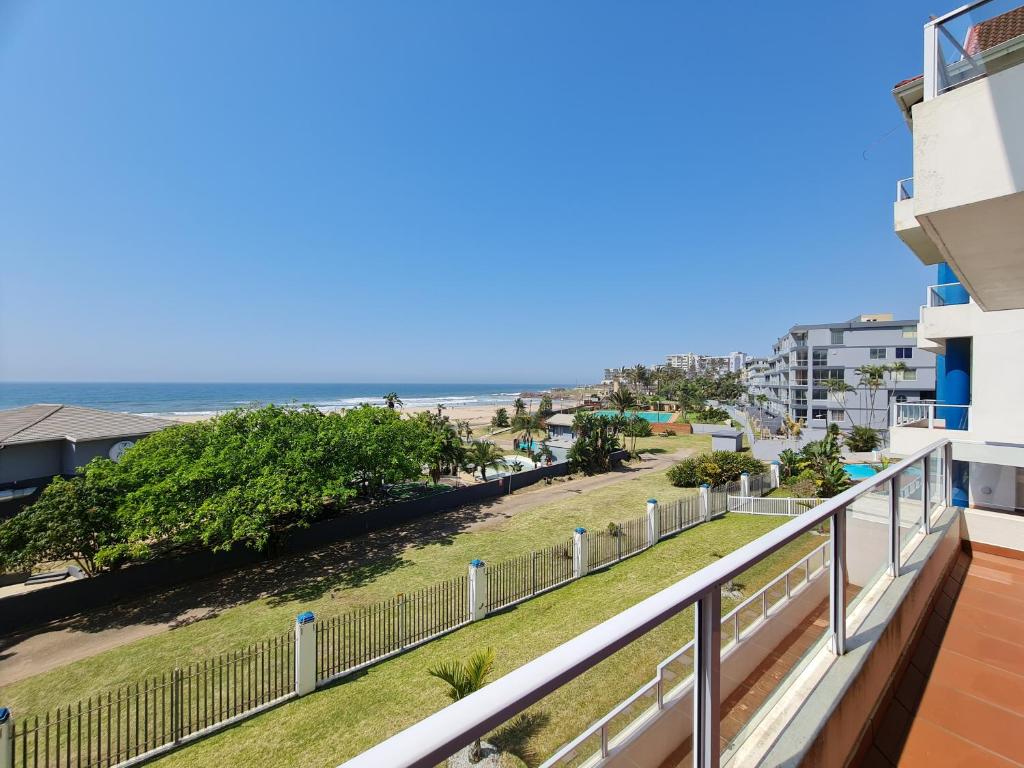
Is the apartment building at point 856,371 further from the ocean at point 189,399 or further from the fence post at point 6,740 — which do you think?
the ocean at point 189,399

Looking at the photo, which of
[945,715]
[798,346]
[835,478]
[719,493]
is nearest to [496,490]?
[719,493]

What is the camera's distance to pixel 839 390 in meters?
36.9

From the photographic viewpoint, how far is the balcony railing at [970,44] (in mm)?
2639

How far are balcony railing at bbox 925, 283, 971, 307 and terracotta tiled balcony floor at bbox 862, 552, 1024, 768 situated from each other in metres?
10.6

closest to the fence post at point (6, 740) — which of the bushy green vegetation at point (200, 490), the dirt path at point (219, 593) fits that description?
the dirt path at point (219, 593)

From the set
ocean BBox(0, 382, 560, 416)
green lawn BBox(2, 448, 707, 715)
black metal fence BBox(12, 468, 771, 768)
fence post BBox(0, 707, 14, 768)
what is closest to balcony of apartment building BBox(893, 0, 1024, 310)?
black metal fence BBox(12, 468, 771, 768)

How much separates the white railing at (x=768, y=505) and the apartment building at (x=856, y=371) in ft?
65.4

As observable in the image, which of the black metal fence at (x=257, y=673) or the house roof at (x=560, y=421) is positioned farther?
Result: the house roof at (x=560, y=421)

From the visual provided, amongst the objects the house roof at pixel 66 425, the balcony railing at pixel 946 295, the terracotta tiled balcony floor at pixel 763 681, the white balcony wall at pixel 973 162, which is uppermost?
the balcony railing at pixel 946 295

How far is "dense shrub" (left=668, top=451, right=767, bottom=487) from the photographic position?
19656 mm

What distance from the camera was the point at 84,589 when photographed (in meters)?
11.1

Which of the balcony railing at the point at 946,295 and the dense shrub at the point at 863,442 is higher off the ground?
the balcony railing at the point at 946,295

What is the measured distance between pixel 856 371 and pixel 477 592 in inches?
1615

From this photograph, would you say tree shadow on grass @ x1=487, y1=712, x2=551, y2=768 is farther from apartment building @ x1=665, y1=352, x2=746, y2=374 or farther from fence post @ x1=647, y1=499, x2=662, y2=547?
apartment building @ x1=665, y1=352, x2=746, y2=374
